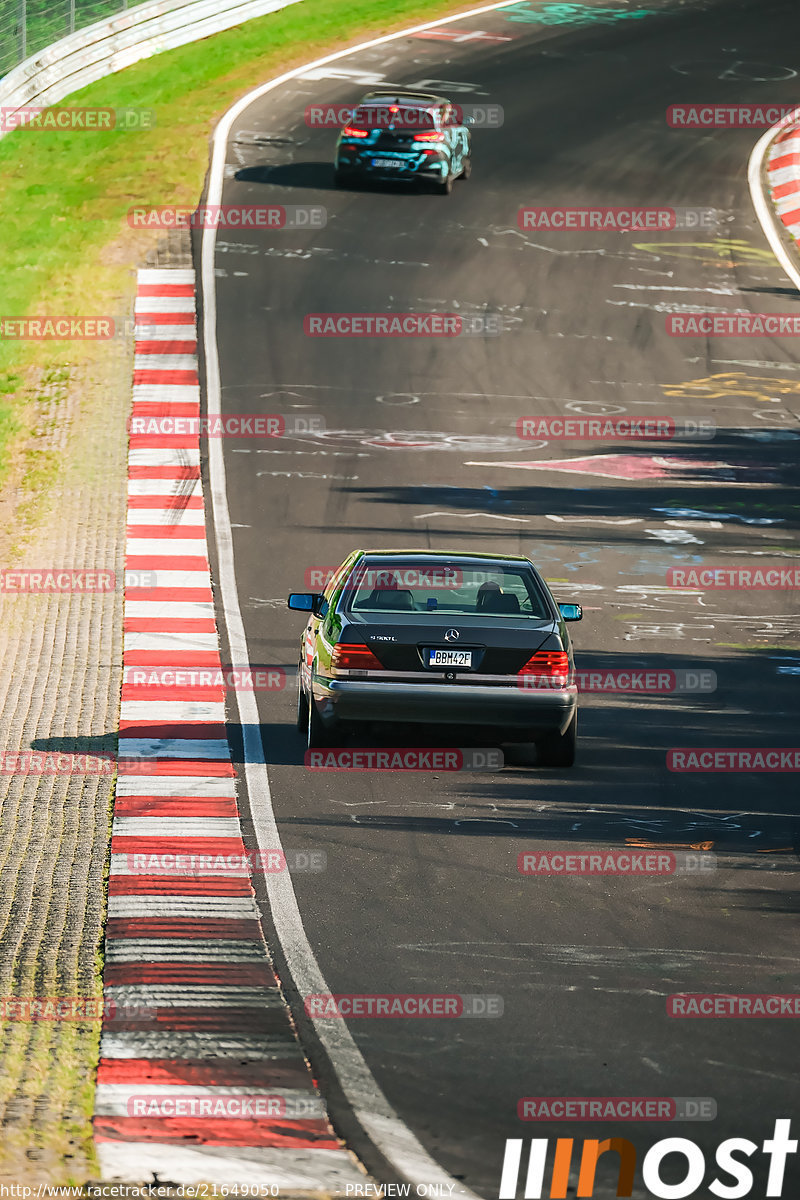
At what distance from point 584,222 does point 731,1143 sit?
94.6 ft

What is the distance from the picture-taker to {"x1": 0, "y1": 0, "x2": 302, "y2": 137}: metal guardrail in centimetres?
3681

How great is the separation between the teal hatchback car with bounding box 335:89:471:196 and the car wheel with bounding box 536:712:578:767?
2263 centimetres

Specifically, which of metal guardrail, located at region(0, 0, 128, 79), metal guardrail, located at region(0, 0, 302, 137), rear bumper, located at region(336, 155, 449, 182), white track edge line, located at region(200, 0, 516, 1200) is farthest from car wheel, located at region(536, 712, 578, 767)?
metal guardrail, located at region(0, 0, 302, 137)

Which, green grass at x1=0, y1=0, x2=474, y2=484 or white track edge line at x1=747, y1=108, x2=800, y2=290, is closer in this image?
green grass at x1=0, y1=0, x2=474, y2=484

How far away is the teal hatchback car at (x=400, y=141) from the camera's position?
33.0 m

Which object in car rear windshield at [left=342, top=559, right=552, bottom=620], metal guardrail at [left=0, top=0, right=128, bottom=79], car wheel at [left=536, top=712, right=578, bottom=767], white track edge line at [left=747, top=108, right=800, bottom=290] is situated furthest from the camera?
metal guardrail at [left=0, top=0, right=128, bottom=79]

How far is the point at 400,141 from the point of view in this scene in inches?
1318

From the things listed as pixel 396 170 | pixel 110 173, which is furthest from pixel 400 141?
pixel 110 173

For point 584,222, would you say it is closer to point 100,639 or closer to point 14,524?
point 14,524

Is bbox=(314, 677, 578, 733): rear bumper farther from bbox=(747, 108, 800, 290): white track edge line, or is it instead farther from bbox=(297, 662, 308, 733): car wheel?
bbox=(747, 108, 800, 290): white track edge line

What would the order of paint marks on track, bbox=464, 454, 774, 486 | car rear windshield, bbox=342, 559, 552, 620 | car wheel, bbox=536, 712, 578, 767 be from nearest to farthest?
car wheel, bbox=536, 712, 578, 767 → car rear windshield, bbox=342, 559, 552, 620 → paint marks on track, bbox=464, 454, 774, 486

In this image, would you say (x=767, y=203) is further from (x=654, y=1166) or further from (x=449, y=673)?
(x=654, y=1166)

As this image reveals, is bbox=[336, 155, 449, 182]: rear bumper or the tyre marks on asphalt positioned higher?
bbox=[336, 155, 449, 182]: rear bumper

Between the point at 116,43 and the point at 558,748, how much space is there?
31.4 meters
